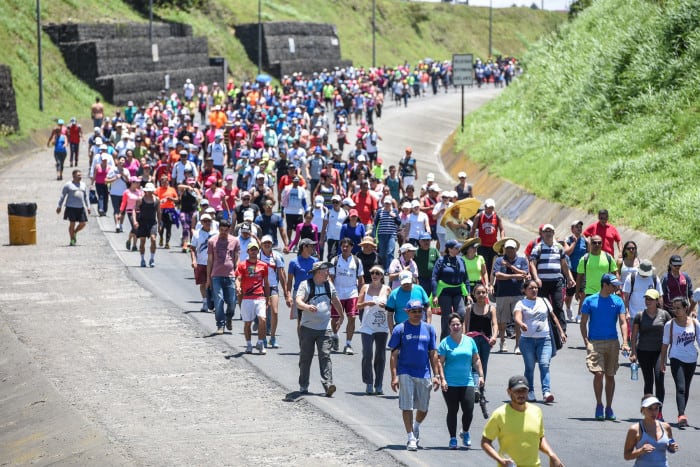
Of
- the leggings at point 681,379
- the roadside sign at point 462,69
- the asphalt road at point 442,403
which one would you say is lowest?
the asphalt road at point 442,403

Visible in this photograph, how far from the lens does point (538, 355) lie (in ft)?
51.0

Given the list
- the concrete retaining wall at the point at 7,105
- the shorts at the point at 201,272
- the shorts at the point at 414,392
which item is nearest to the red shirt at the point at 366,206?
the shorts at the point at 201,272

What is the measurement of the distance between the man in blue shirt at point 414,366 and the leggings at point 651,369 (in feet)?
9.55

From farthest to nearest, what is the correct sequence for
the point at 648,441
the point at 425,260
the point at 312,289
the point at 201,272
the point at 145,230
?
the point at 145,230 → the point at 201,272 → the point at 425,260 → the point at 312,289 → the point at 648,441

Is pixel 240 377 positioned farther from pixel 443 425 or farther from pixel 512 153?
pixel 512 153

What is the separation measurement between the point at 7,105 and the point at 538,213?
21537 mm

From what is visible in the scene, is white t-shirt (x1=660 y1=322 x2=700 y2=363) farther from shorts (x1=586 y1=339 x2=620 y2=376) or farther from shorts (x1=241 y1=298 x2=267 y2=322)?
shorts (x1=241 y1=298 x2=267 y2=322)

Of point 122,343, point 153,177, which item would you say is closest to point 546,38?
point 153,177

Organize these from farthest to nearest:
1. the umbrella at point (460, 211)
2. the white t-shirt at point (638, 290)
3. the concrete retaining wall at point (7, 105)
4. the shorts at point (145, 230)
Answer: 1. the concrete retaining wall at point (7, 105)
2. the shorts at point (145, 230)
3. the umbrella at point (460, 211)
4. the white t-shirt at point (638, 290)

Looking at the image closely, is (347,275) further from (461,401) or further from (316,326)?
(461,401)

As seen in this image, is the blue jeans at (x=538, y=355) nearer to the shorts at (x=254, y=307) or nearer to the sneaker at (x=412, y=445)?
the sneaker at (x=412, y=445)

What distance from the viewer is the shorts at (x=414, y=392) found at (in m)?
13.2

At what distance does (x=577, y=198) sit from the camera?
104 ft

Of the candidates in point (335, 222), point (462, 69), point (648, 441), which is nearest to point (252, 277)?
point (335, 222)
